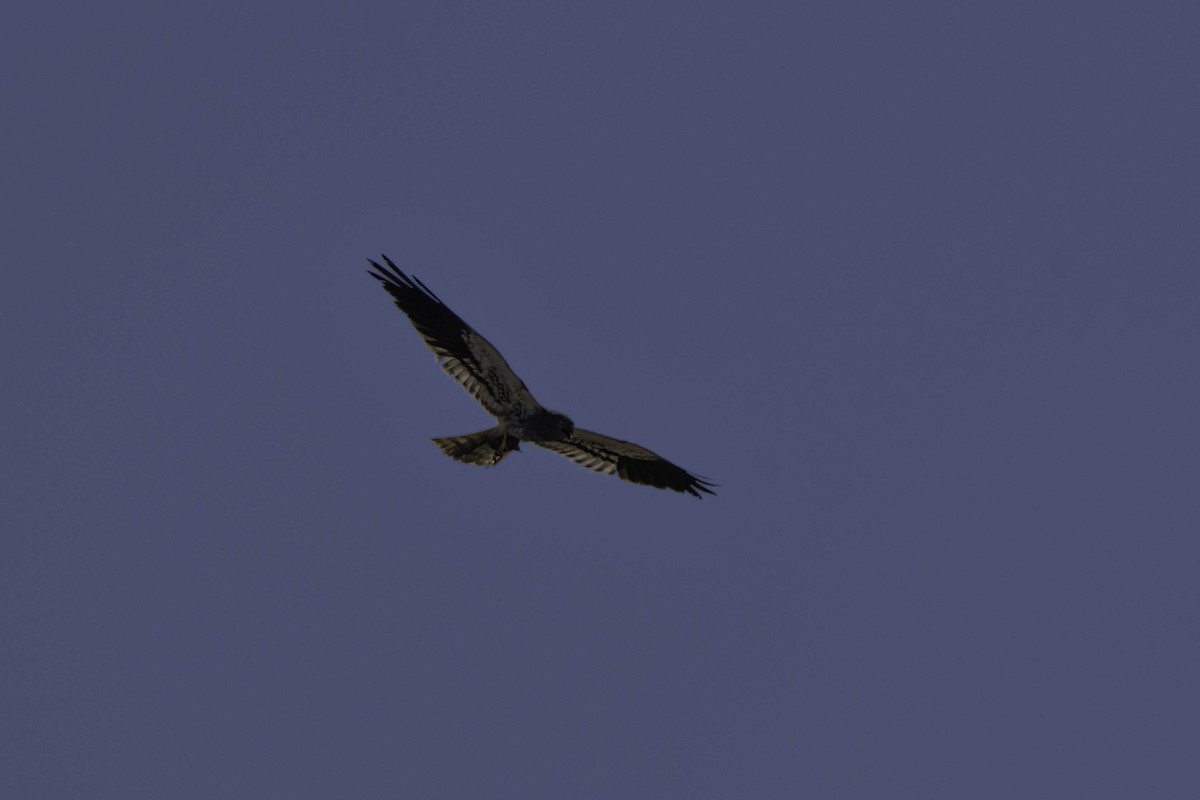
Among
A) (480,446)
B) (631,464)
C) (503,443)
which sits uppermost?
(631,464)

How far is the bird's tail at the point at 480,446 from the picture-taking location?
27703 mm

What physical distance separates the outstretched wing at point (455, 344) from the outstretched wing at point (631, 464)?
6.56 feet

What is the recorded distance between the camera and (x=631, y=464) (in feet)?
97.2

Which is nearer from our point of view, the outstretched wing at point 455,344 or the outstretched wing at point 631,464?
the outstretched wing at point 455,344

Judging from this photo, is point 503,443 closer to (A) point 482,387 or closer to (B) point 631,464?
(A) point 482,387

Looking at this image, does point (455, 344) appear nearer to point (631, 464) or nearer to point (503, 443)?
point (503, 443)

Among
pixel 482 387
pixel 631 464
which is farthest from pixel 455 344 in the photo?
pixel 631 464

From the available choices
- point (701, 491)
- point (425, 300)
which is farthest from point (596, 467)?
point (425, 300)

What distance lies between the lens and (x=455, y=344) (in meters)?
27.2

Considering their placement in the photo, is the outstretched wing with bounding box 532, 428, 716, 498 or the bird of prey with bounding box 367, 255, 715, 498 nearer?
the bird of prey with bounding box 367, 255, 715, 498

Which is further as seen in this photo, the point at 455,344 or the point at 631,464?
the point at 631,464

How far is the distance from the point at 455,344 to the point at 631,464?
4024mm

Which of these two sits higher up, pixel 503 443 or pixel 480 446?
pixel 503 443

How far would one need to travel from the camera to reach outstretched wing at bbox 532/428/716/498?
29.2 meters
